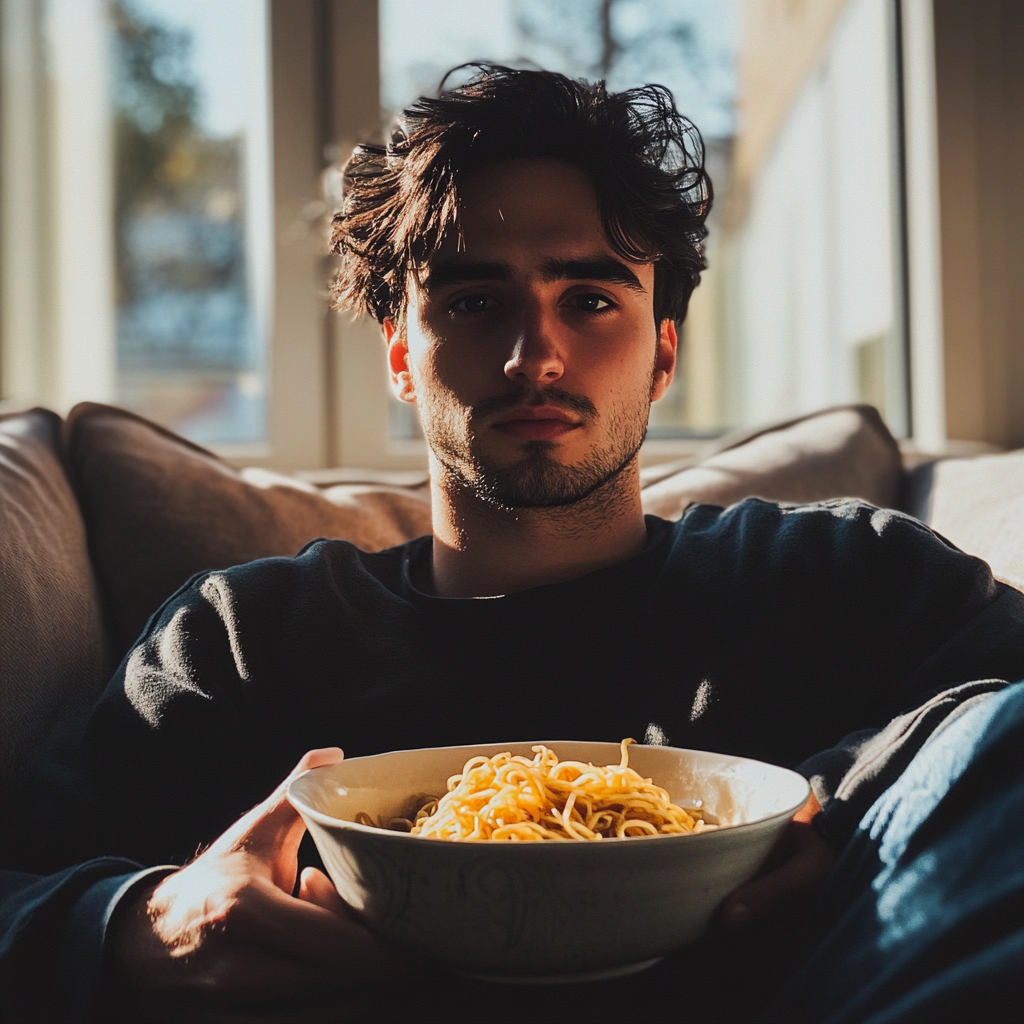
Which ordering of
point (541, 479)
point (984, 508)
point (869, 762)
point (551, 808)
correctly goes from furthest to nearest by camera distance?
point (984, 508), point (541, 479), point (869, 762), point (551, 808)

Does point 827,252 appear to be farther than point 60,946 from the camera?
Yes

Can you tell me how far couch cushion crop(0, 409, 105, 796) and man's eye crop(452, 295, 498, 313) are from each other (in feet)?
1.87

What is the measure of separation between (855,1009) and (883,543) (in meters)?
0.57

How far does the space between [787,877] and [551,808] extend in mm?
165

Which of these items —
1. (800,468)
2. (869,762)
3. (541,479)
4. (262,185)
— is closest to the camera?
(869,762)

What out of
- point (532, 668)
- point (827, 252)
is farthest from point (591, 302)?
point (827, 252)

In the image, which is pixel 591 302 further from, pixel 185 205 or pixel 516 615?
pixel 185 205

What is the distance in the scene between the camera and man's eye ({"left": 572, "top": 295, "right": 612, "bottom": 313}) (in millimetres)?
1174

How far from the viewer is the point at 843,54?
100 inches

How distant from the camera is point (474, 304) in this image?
1188 mm

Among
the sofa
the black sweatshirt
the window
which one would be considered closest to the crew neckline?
the black sweatshirt

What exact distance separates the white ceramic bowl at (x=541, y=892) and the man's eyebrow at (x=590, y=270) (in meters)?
0.69

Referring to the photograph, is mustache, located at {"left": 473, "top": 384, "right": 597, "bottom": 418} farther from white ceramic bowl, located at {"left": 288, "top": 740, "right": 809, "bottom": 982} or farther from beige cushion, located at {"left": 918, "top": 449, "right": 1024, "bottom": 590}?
white ceramic bowl, located at {"left": 288, "top": 740, "right": 809, "bottom": 982}

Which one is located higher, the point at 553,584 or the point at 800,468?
the point at 800,468
